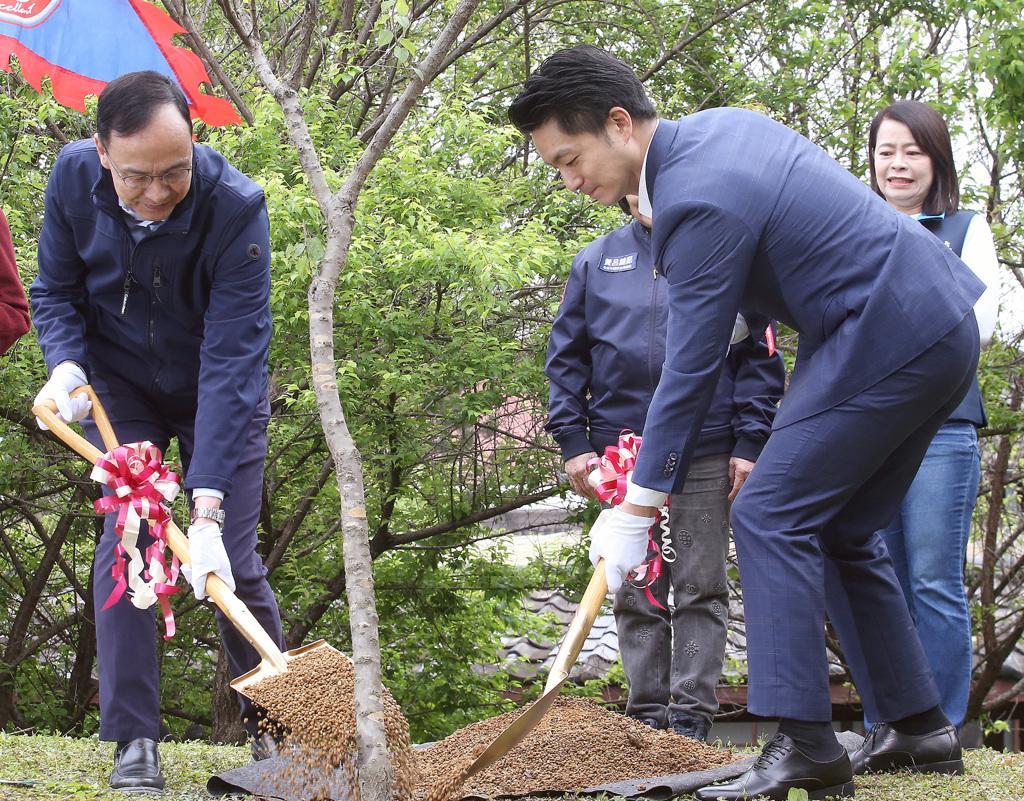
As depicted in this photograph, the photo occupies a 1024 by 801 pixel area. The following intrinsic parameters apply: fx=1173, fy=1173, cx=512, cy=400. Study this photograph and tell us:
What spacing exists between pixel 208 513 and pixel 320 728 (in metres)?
0.72

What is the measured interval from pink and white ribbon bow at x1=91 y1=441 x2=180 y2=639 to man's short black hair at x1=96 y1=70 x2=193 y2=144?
891mm

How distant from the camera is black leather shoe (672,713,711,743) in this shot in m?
3.65

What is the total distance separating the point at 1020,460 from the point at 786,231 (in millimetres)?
8411

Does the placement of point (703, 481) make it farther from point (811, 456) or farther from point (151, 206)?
point (151, 206)

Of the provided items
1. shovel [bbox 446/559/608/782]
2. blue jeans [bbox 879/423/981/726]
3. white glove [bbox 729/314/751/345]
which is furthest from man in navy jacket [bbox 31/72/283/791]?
blue jeans [bbox 879/423/981/726]

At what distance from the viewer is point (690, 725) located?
367cm

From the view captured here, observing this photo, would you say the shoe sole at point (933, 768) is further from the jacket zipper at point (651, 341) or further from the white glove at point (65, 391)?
the white glove at point (65, 391)

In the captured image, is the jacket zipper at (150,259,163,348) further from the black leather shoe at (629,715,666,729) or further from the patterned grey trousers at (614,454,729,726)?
the black leather shoe at (629,715,666,729)

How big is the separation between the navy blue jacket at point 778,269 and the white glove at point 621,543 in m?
0.11

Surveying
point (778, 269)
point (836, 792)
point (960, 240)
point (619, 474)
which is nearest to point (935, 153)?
point (960, 240)

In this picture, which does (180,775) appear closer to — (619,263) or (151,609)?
(151,609)

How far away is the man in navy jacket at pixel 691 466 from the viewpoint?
379 cm

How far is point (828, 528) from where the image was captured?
118 inches

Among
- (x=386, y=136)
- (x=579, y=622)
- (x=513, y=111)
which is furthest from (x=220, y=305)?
(x=579, y=622)
